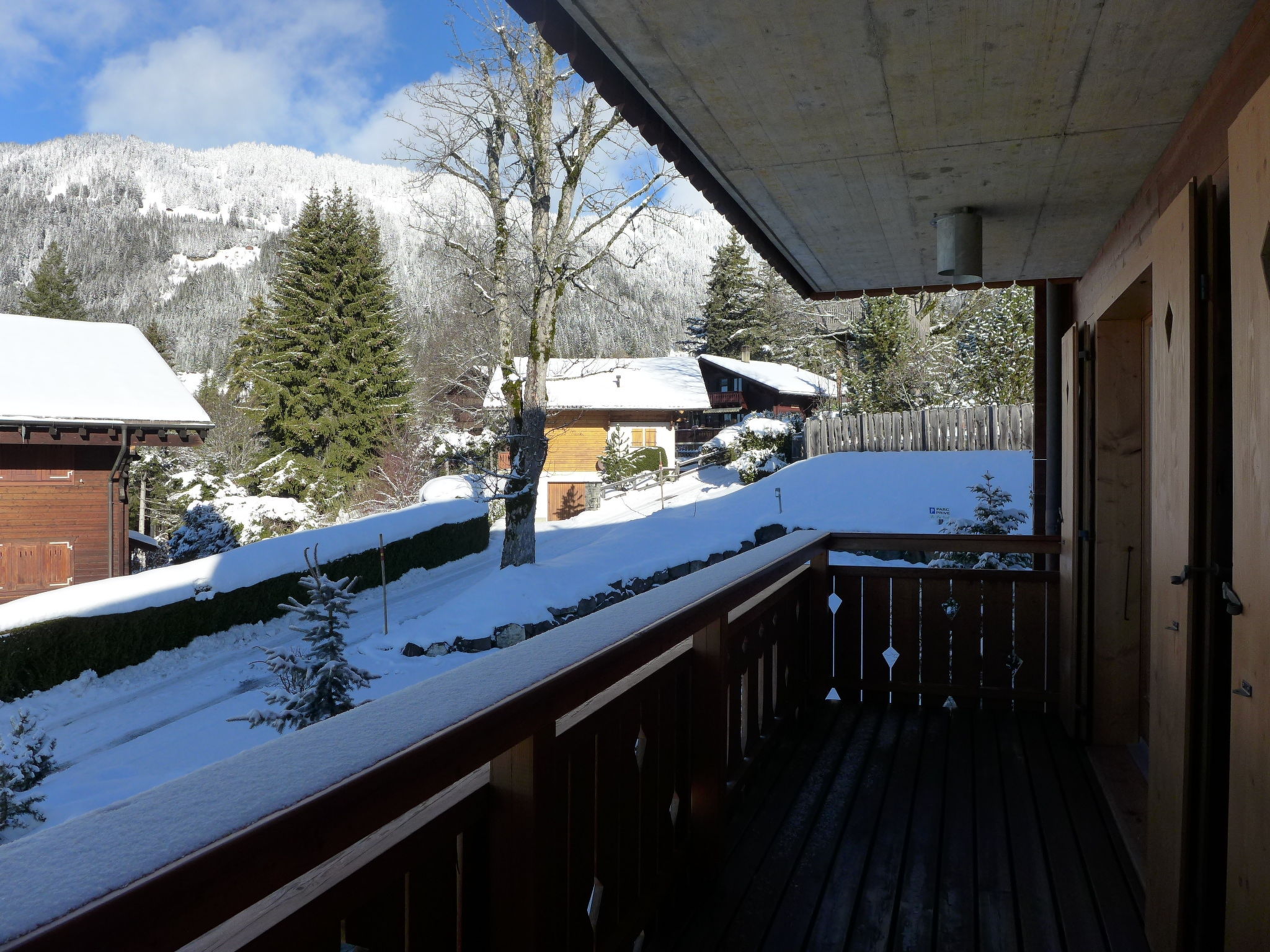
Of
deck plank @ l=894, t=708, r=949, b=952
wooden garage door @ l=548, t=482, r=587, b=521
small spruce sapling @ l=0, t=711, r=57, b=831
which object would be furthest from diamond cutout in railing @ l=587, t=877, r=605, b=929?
wooden garage door @ l=548, t=482, r=587, b=521

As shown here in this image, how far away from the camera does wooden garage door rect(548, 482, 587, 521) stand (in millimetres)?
24734

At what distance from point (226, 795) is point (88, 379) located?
1564 centimetres

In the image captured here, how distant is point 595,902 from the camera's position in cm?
190

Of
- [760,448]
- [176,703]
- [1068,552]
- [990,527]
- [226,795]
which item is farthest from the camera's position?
[760,448]

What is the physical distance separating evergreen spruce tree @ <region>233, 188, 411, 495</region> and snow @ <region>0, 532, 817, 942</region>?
81.1 feet

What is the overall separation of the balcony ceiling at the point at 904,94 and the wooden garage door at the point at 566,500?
21181 millimetres

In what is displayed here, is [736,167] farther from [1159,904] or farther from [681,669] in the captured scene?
[1159,904]

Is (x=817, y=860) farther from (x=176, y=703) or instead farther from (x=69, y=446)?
(x=69, y=446)

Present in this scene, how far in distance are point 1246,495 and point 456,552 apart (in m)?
16.5

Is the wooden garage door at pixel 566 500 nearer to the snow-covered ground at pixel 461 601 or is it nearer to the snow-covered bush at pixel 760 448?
the snow-covered ground at pixel 461 601

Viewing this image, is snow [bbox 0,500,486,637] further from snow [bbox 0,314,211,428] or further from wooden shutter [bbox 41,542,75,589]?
snow [bbox 0,314,211,428]

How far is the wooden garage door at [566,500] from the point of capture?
81.1 feet

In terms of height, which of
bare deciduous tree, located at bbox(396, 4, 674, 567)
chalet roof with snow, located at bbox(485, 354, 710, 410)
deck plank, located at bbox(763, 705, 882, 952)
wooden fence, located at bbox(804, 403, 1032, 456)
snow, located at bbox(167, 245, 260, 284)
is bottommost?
deck plank, located at bbox(763, 705, 882, 952)

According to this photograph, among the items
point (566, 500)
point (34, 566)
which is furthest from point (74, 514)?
point (566, 500)
